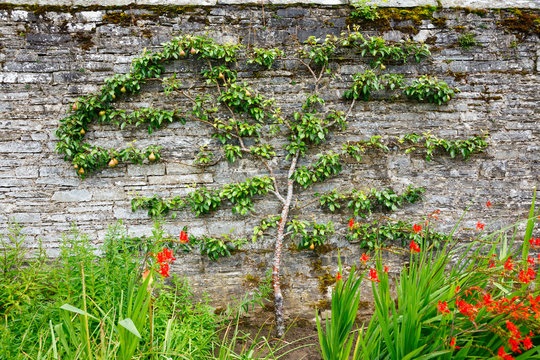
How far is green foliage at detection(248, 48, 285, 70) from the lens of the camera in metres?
3.18

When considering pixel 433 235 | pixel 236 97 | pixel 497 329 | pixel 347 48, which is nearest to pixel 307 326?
pixel 433 235

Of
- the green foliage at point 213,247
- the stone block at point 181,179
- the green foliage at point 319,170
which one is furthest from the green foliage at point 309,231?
the stone block at point 181,179

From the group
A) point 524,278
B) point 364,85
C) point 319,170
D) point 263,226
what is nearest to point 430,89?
point 364,85

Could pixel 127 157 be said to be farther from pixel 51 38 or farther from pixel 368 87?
pixel 368 87

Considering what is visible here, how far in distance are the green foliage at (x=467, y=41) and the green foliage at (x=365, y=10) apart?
0.91 metres

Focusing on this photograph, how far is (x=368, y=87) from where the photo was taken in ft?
10.8

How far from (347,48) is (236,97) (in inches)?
49.3

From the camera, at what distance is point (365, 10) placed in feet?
10.7

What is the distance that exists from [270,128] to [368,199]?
1231 millimetres

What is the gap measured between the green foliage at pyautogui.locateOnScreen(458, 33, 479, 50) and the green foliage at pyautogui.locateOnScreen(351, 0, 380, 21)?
91cm

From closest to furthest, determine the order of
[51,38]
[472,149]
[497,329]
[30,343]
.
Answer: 1. [497,329]
2. [30,343]
3. [51,38]
4. [472,149]

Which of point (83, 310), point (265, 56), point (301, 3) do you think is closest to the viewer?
point (83, 310)

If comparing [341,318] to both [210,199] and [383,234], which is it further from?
[210,199]

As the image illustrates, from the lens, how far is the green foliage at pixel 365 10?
327 cm
